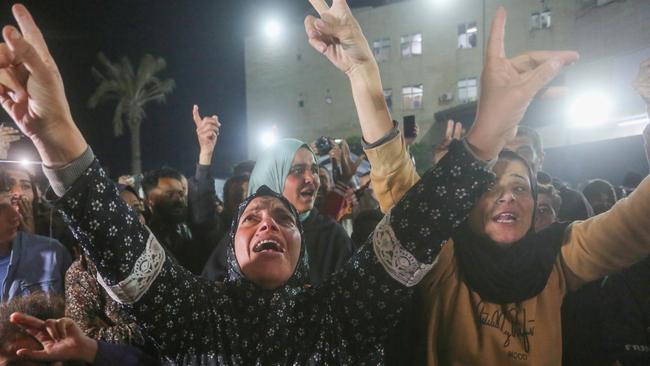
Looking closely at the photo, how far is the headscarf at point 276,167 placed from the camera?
128 inches

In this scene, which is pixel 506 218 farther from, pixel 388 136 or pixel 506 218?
pixel 388 136

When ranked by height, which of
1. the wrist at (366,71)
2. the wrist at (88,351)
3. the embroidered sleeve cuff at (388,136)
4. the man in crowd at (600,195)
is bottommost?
the wrist at (88,351)

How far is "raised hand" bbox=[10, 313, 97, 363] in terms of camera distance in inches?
68.6

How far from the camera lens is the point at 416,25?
2877cm

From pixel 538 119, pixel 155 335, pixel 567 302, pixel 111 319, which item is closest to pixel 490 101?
pixel 567 302

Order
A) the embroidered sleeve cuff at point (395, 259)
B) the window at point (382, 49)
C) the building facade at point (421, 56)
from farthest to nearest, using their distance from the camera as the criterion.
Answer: the window at point (382, 49)
the building facade at point (421, 56)
the embroidered sleeve cuff at point (395, 259)

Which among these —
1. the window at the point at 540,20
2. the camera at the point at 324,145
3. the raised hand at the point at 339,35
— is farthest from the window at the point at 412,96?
the raised hand at the point at 339,35

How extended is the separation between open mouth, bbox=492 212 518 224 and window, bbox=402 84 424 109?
1081 inches

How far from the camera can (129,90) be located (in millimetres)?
27656

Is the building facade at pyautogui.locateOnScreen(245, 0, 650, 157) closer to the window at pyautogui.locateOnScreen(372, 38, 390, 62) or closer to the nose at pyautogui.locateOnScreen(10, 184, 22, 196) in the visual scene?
the window at pyautogui.locateOnScreen(372, 38, 390, 62)

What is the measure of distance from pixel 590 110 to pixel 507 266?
11741 millimetres

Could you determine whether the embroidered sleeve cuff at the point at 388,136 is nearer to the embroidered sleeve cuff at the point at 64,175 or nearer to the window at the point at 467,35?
the embroidered sleeve cuff at the point at 64,175

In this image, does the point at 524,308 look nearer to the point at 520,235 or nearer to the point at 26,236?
the point at 520,235

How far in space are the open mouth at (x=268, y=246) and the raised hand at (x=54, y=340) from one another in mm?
650
